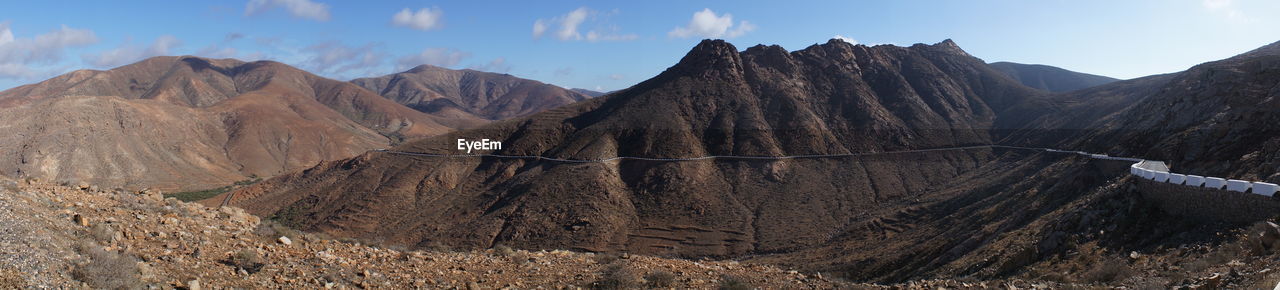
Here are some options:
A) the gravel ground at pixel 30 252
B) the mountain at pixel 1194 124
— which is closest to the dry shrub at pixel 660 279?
the gravel ground at pixel 30 252

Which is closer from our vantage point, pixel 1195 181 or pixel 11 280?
pixel 11 280

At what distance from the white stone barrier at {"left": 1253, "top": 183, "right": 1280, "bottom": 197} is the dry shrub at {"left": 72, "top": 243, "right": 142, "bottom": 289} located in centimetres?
2033

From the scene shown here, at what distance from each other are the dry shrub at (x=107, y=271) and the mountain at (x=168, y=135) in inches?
2375

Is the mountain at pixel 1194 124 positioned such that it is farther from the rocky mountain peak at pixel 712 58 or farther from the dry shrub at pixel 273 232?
the rocky mountain peak at pixel 712 58

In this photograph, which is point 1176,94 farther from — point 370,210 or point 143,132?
point 143,132

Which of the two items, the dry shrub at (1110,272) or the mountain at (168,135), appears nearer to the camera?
the dry shrub at (1110,272)

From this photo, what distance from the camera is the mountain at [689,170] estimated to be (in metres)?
44.7

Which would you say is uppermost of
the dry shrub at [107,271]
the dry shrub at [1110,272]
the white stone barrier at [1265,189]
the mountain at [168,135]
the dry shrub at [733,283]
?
the mountain at [168,135]

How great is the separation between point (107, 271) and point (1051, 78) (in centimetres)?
13625

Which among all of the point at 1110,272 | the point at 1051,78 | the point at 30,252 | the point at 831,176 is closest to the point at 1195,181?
the point at 1110,272

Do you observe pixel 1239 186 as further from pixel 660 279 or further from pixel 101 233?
pixel 101 233

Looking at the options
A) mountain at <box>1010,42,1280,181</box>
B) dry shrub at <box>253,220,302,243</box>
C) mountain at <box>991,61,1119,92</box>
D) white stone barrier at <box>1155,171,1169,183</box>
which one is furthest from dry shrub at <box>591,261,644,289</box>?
mountain at <box>991,61,1119,92</box>

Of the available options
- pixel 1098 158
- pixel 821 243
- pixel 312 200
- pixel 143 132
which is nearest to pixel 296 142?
pixel 143 132

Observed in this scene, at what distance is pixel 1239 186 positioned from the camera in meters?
14.5
